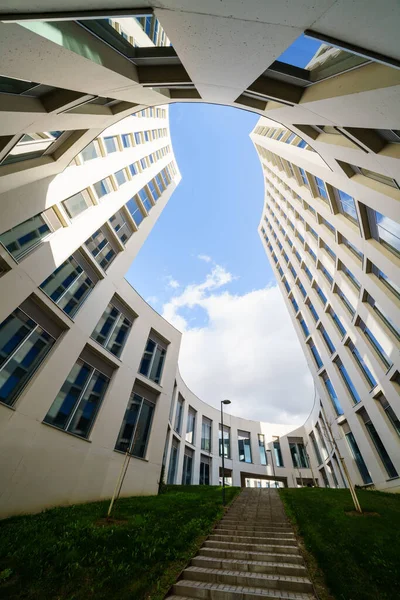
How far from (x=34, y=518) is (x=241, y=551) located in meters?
6.32

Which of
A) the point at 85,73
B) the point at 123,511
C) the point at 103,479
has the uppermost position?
the point at 85,73

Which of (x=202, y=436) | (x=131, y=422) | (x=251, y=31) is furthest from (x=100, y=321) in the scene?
(x=202, y=436)

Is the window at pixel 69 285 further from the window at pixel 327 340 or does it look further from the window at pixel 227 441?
the window at pixel 227 441

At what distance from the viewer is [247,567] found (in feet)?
17.6

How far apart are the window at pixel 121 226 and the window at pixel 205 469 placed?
25.8 m

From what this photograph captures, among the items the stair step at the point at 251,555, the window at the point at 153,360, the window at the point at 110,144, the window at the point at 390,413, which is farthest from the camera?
the window at the point at 153,360

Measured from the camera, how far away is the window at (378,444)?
14.8 m

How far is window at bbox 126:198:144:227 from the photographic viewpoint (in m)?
19.5

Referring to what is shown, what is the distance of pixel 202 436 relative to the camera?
101 feet

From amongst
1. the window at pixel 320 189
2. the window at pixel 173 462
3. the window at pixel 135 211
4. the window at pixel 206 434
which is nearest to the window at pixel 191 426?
the window at pixel 206 434

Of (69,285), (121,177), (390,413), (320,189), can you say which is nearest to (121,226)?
(121,177)

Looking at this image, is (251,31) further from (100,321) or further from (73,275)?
(100,321)

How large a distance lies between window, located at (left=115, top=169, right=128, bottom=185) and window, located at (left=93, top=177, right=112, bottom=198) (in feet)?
4.93

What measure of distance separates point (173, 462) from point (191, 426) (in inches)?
260
